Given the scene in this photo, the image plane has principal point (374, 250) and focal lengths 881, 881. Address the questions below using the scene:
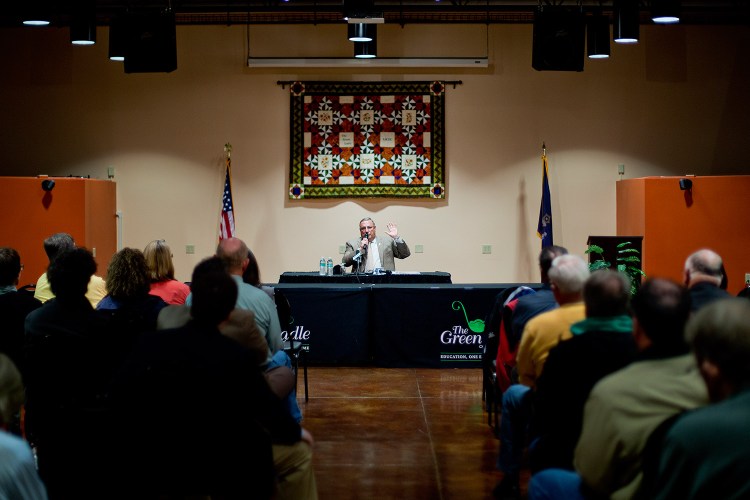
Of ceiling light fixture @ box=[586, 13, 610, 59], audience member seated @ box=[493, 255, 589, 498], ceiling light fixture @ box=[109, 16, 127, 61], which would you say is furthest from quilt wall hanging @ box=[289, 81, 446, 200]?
audience member seated @ box=[493, 255, 589, 498]

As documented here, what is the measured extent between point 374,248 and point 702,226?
3.68 metres

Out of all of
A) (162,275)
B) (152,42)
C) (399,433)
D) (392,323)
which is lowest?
(399,433)

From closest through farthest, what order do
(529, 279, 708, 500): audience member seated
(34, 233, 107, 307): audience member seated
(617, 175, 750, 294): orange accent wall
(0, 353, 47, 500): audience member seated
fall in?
1. (0, 353, 47, 500): audience member seated
2. (529, 279, 708, 500): audience member seated
3. (34, 233, 107, 307): audience member seated
4. (617, 175, 750, 294): orange accent wall

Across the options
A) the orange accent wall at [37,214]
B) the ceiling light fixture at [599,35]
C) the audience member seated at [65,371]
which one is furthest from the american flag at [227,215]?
the audience member seated at [65,371]

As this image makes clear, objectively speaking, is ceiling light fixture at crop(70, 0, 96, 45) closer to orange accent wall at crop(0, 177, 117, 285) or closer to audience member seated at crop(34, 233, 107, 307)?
orange accent wall at crop(0, 177, 117, 285)

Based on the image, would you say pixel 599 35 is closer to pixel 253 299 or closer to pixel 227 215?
pixel 227 215

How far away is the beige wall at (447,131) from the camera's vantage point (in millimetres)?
10406

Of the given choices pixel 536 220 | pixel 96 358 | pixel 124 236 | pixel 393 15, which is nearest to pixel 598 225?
pixel 536 220

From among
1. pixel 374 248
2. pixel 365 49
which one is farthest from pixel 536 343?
pixel 374 248

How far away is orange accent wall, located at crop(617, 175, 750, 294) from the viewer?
385 inches

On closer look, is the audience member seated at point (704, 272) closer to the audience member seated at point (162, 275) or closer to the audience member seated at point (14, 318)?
the audience member seated at point (162, 275)

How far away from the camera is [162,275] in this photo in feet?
16.7

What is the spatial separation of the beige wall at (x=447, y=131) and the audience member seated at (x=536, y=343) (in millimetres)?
6372

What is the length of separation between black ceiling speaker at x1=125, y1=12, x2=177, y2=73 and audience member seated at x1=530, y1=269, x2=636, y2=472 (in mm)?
5866
